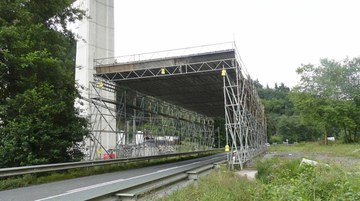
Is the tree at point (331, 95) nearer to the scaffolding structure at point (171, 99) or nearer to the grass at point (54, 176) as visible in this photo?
the scaffolding structure at point (171, 99)

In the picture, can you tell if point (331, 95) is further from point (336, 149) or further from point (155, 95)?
point (155, 95)

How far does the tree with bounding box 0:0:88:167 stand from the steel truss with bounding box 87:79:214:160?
8.80 feet

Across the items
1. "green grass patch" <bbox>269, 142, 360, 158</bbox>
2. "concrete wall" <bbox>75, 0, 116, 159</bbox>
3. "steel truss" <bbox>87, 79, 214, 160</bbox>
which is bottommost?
"green grass patch" <bbox>269, 142, 360, 158</bbox>

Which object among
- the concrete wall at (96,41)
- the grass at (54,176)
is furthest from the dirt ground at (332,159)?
the concrete wall at (96,41)

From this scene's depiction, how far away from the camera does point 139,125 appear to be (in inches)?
1142

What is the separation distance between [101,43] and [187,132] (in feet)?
50.7

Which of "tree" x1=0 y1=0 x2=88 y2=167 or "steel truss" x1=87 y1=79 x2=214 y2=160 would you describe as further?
"steel truss" x1=87 y1=79 x2=214 y2=160

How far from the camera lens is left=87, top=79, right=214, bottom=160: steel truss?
23.0 m

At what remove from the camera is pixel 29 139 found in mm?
12398

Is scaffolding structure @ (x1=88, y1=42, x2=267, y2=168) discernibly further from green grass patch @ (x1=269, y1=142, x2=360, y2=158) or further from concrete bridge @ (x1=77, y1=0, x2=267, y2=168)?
green grass patch @ (x1=269, y1=142, x2=360, y2=158)

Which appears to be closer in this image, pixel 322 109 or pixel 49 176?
pixel 49 176

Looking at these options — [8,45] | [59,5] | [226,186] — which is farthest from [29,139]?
[226,186]

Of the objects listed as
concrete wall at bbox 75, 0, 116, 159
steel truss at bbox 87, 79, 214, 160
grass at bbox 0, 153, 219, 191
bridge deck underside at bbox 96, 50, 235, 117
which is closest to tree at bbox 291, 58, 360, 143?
steel truss at bbox 87, 79, 214, 160

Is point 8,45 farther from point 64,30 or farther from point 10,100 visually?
point 64,30
